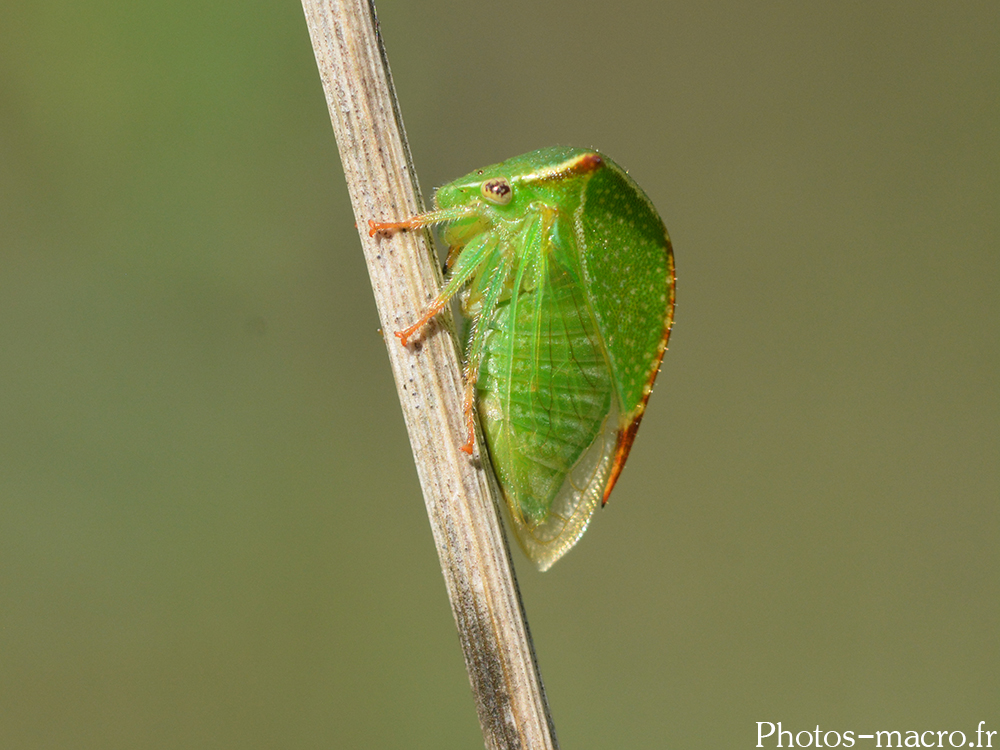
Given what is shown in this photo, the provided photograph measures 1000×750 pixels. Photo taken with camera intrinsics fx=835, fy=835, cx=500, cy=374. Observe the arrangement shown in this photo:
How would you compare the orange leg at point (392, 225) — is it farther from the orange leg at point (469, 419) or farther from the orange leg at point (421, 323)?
the orange leg at point (469, 419)

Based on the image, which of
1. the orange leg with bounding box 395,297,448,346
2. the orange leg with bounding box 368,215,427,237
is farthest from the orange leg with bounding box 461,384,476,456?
the orange leg with bounding box 368,215,427,237

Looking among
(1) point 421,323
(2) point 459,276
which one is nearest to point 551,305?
(2) point 459,276

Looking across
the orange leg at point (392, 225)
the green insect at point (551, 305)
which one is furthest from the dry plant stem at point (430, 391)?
the green insect at point (551, 305)

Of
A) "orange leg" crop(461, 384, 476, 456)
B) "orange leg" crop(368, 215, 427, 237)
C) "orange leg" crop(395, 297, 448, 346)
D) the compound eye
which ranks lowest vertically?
"orange leg" crop(461, 384, 476, 456)

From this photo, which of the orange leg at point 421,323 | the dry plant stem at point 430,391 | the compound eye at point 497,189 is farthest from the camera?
the compound eye at point 497,189

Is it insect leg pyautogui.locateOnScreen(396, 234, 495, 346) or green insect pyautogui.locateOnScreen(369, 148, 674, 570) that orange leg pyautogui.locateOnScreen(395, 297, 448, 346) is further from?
green insect pyautogui.locateOnScreen(369, 148, 674, 570)
